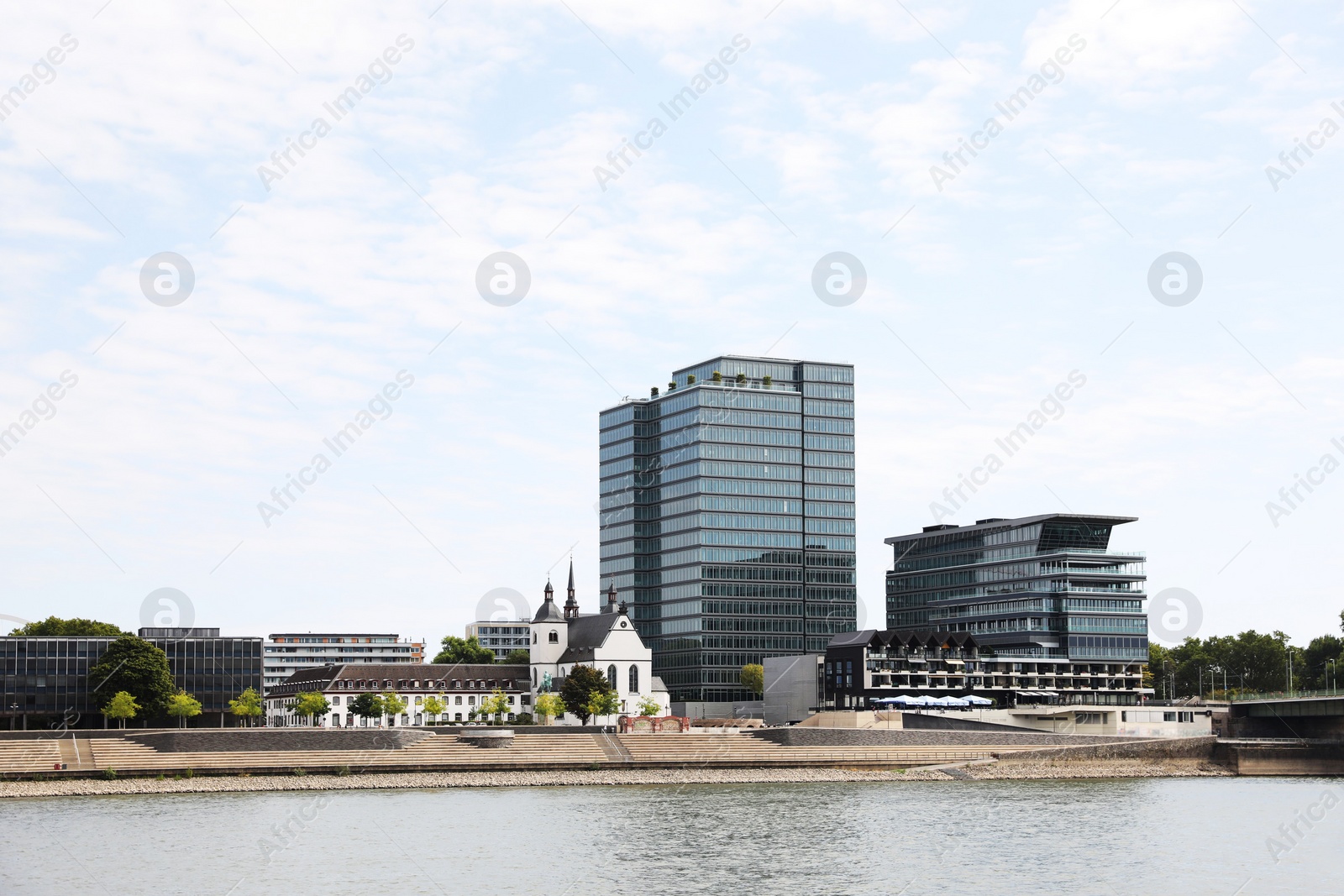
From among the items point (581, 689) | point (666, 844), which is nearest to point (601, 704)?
point (581, 689)

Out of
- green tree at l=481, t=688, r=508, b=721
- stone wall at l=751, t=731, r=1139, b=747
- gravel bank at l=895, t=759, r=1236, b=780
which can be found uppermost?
green tree at l=481, t=688, r=508, b=721

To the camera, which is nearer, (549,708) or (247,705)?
(247,705)

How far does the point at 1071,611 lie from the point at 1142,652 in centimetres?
1211

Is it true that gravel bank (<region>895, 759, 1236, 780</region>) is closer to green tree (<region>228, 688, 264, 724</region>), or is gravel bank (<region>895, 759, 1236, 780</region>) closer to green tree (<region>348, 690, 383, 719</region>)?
green tree (<region>228, 688, 264, 724</region>)

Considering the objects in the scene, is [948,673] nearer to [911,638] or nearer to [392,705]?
[911,638]

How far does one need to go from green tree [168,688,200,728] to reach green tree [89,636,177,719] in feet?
2.14

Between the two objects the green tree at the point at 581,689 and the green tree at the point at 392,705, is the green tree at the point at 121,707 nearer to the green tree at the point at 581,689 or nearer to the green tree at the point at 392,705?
the green tree at the point at 392,705

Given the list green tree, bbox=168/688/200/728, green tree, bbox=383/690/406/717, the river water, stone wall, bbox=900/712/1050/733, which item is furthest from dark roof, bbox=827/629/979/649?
green tree, bbox=168/688/200/728

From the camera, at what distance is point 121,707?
145875mm

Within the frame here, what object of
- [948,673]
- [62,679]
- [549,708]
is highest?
[62,679]

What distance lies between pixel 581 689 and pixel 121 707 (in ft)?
200

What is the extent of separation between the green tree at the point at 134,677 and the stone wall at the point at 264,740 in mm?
26108

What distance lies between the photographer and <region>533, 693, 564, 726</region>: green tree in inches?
7416

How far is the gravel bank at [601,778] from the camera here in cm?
10812
